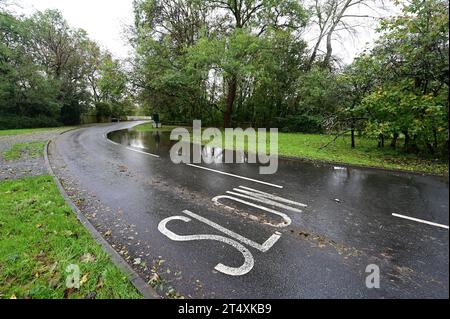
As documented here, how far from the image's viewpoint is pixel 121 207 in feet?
15.6

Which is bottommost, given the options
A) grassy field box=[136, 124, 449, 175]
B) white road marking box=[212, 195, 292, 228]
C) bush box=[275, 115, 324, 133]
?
white road marking box=[212, 195, 292, 228]

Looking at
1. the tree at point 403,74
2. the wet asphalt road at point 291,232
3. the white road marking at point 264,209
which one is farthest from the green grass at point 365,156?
the white road marking at point 264,209

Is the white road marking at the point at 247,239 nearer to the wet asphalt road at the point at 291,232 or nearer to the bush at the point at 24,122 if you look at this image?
the wet asphalt road at the point at 291,232

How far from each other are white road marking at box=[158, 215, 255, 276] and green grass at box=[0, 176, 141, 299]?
101cm

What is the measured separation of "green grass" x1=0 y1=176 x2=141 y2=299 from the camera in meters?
2.50

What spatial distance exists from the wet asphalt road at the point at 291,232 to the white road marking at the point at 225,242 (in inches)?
1.2

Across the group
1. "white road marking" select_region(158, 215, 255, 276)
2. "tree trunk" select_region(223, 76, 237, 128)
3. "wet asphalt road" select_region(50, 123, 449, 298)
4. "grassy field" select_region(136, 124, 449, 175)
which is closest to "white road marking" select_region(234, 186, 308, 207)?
"wet asphalt road" select_region(50, 123, 449, 298)

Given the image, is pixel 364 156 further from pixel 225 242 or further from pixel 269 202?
pixel 225 242

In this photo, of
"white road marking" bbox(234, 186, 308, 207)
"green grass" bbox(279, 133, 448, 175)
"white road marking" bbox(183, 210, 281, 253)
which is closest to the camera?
"white road marking" bbox(183, 210, 281, 253)

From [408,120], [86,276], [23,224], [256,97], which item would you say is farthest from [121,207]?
[256,97]

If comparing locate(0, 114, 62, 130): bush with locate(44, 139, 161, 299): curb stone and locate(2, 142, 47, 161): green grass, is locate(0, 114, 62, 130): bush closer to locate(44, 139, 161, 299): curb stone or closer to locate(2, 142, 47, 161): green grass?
locate(2, 142, 47, 161): green grass

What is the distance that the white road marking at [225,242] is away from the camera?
2896 mm

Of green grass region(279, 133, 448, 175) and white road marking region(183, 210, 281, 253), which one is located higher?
green grass region(279, 133, 448, 175)

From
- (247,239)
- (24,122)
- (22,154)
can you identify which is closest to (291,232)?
(247,239)
